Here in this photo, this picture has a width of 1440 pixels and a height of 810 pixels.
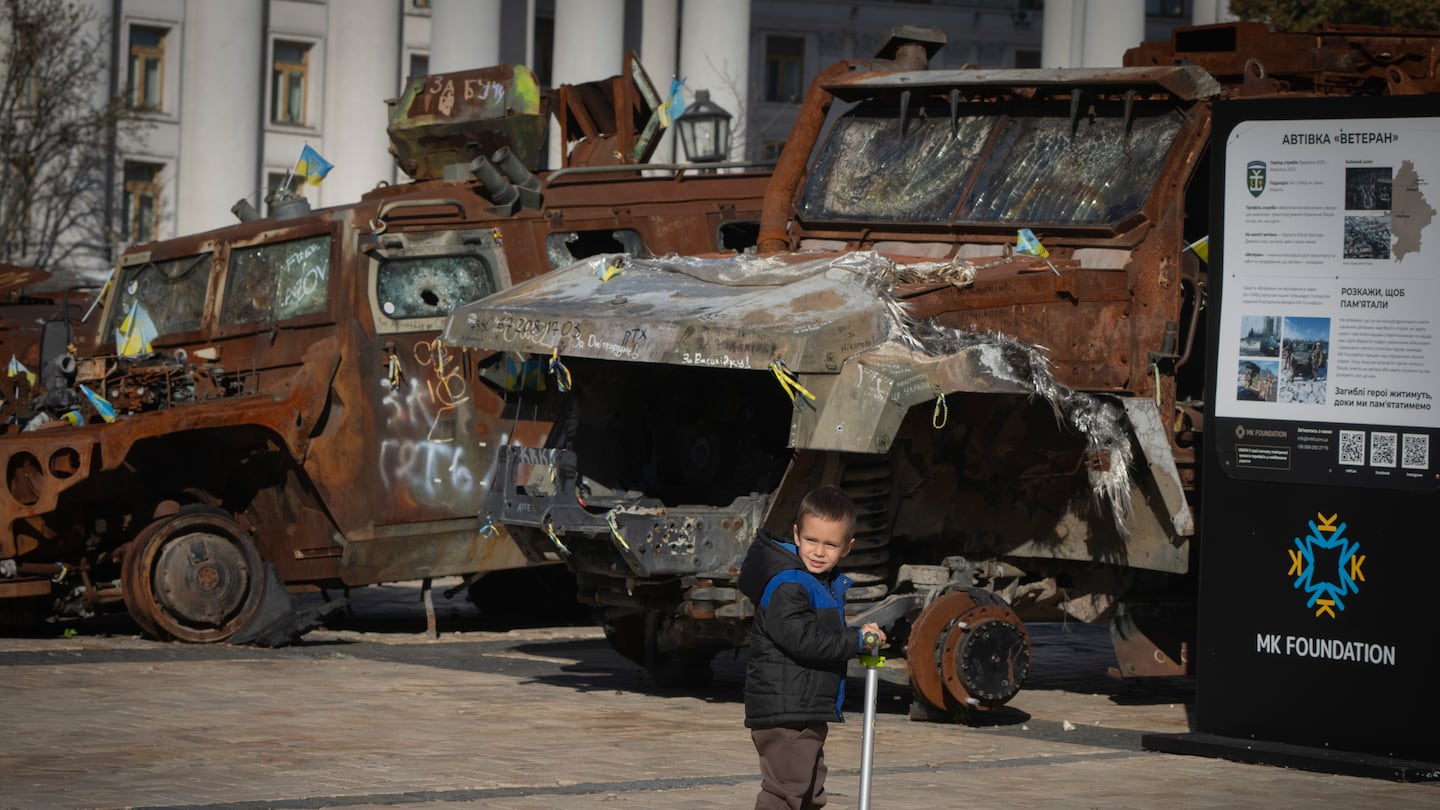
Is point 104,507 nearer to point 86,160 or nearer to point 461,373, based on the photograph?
point 461,373

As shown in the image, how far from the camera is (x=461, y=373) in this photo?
14.8 m

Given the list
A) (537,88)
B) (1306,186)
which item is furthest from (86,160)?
(1306,186)

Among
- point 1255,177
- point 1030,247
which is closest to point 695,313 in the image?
point 1030,247

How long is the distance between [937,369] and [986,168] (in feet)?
7.33

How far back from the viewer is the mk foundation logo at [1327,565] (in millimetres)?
9805

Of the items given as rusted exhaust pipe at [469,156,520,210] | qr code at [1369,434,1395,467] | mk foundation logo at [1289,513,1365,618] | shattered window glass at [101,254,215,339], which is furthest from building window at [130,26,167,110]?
qr code at [1369,434,1395,467]

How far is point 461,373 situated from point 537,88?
278 centimetres

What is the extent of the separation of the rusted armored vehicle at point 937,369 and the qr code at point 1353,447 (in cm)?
140

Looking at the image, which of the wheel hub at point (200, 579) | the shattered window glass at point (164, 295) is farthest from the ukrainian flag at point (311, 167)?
the wheel hub at point (200, 579)

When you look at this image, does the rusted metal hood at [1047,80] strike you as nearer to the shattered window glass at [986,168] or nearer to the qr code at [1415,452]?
the shattered window glass at [986,168]

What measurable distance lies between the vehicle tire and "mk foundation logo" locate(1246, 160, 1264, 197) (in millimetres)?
7403

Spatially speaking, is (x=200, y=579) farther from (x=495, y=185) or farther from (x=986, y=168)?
(x=986, y=168)

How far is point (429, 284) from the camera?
1491 cm

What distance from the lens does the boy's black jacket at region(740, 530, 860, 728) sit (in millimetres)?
6977
